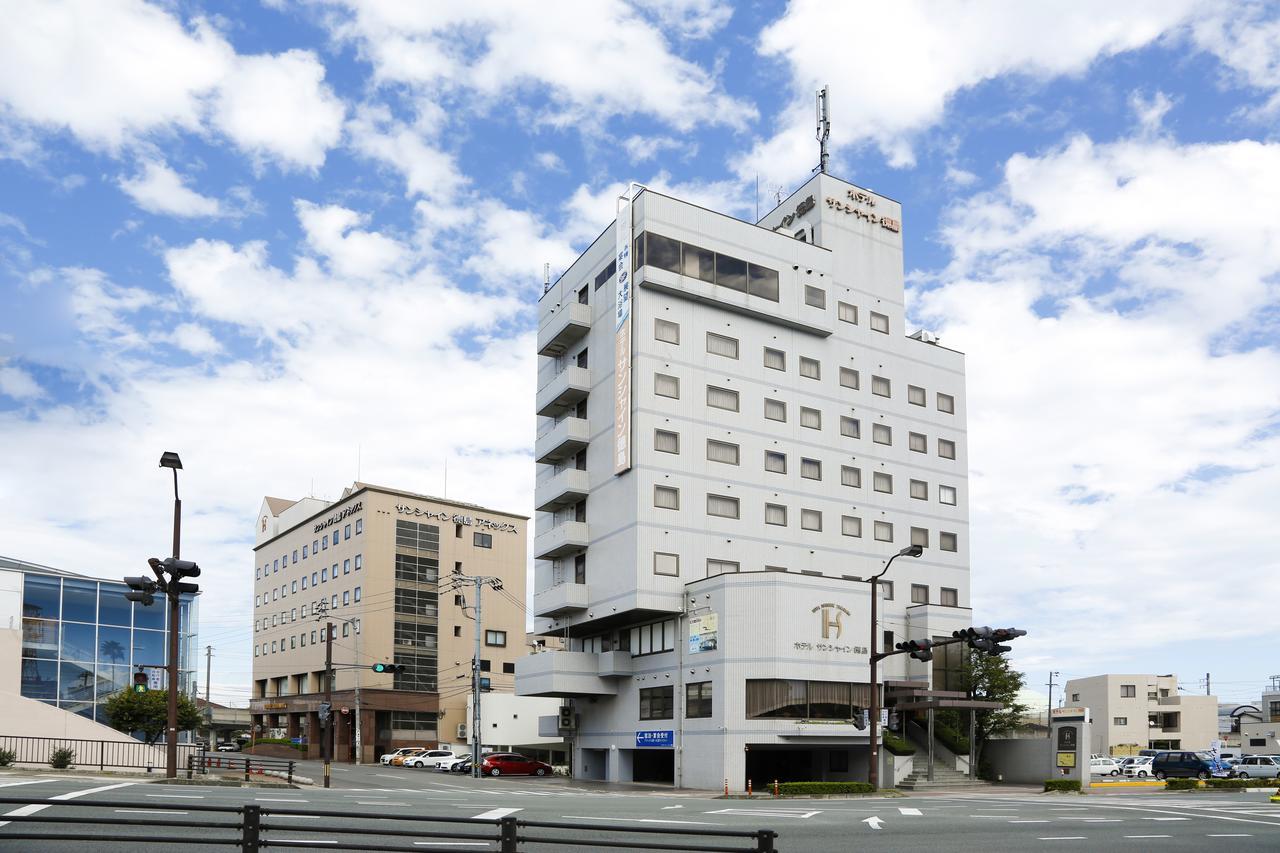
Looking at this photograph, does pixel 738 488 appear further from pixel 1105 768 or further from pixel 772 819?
pixel 1105 768

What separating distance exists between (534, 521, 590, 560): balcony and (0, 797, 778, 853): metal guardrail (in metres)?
39.1

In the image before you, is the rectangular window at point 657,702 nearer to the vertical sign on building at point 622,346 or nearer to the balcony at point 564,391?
the vertical sign on building at point 622,346

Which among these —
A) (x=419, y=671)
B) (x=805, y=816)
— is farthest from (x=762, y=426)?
(x=419, y=671)

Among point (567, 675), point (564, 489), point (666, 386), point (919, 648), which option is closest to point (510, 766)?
point (567, 675)

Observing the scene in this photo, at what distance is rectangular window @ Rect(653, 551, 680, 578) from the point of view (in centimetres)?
5700

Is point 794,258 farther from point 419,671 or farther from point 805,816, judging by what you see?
point 419,671

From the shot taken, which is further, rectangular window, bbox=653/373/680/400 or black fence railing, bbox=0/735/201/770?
rectangular window, bbox=653/373/680/400

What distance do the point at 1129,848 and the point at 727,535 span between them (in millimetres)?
38789

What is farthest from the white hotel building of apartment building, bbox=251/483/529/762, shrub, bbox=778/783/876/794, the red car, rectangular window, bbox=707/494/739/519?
apartment building, bbox=251/483/529/762

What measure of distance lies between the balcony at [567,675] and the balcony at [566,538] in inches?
226

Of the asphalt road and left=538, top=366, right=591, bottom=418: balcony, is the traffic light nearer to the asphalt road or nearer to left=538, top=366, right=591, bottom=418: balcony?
the asphalt road

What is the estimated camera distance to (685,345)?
60.1 meters

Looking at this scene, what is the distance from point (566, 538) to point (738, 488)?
975 centimetres

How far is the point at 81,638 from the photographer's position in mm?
74875
